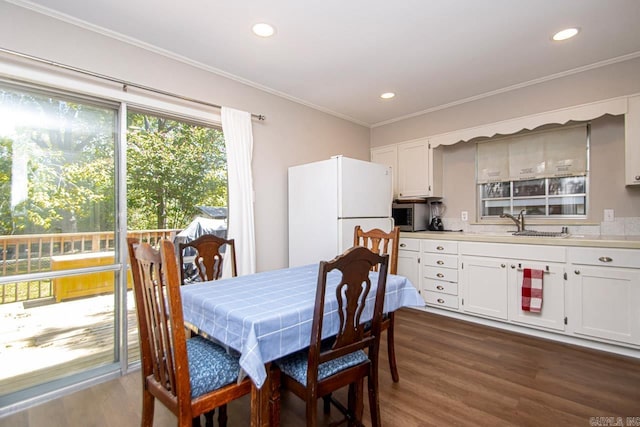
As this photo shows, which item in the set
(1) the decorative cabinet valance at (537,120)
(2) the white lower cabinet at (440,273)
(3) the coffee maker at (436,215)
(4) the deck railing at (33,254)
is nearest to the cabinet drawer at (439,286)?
(2) the white lower cabinet at (440,273)

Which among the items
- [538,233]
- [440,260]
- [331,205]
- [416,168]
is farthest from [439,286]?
[331,205]

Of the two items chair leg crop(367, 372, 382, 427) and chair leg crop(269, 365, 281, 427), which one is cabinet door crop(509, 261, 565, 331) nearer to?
chair leg crop(367, 372, 382, 427)

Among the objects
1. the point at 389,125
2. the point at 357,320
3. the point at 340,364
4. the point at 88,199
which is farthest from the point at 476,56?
the point at 88,199

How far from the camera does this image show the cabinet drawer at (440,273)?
11.0ft

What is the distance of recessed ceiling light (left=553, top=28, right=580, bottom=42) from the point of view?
2254mm

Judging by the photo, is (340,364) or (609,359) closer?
(340,364)

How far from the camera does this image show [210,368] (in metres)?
1.31

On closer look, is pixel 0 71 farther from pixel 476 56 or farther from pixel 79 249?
pixel 476 56

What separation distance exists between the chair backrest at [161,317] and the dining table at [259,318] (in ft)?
0.64

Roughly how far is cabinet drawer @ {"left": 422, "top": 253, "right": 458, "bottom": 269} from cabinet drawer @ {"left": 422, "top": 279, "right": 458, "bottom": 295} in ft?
0.62

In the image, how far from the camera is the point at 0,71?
1.84 metres

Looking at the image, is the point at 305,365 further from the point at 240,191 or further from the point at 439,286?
the point at 439,286

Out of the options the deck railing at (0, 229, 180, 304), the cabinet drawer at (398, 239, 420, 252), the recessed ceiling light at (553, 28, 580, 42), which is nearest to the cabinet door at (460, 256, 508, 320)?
the cabinet drawer at (398, 239, 420, 252)

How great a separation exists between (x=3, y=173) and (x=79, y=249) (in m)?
0.62
